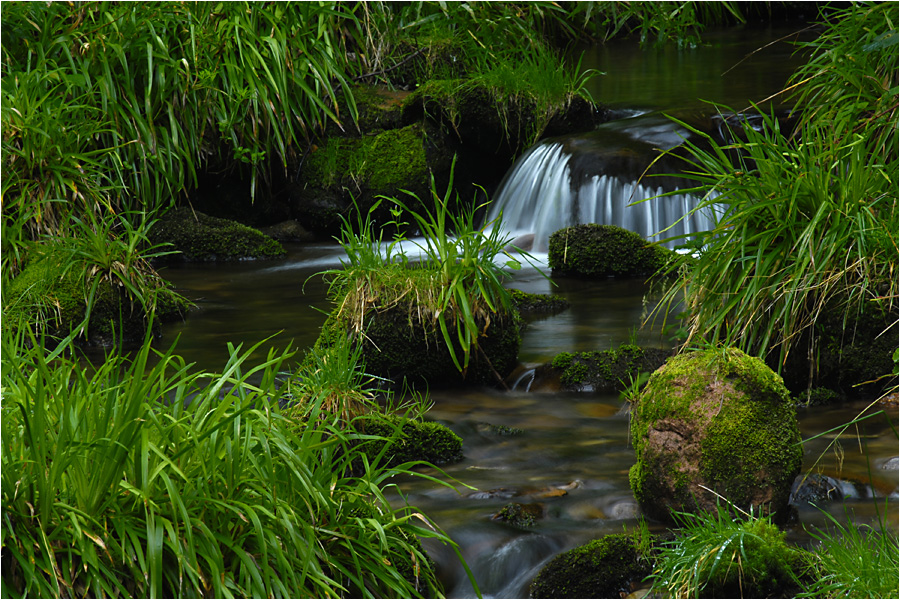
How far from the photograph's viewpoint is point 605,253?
6582mm

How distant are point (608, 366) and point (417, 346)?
3.18ft

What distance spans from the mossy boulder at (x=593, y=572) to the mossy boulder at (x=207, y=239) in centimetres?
540

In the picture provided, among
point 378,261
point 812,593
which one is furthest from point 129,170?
point 812,593

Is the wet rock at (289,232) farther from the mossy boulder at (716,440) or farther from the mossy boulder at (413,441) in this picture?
the mossy boulder at (716,440)

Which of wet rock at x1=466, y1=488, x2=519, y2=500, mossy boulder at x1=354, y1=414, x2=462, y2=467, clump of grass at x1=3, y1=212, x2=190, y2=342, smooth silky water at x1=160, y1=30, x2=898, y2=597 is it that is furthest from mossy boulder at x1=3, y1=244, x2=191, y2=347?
wet rock at x1=466, y1=488, x2=519, y2=500

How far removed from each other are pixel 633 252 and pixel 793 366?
2.34 metres

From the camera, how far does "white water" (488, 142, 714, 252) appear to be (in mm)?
7531

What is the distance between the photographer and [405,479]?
→ 3760 mm

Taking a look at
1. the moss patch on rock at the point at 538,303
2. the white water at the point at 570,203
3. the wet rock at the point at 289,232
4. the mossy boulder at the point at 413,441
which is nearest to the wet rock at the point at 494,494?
the mossy boulder at the point at 413,441

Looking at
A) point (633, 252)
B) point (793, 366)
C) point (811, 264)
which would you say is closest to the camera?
point (811, 264)

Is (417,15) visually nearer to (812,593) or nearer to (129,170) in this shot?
(129,170)

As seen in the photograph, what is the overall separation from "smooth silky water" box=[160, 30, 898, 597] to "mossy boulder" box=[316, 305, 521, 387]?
121mm

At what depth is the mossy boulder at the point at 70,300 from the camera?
17.6ft

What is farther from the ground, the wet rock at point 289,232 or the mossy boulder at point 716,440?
the wet rock at point 289,232
